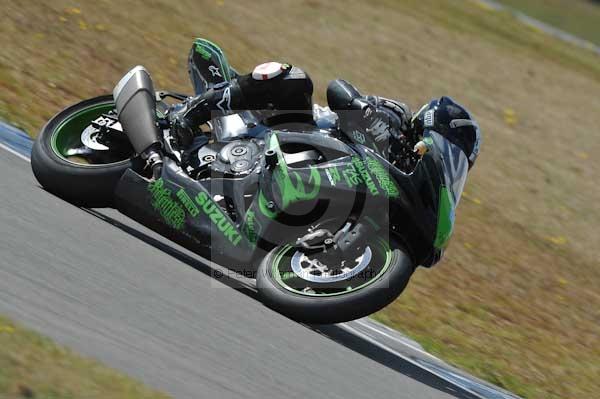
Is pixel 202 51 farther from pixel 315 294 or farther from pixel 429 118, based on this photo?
pixel 315 294

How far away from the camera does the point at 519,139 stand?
50.8 ft

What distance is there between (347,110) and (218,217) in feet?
3.15

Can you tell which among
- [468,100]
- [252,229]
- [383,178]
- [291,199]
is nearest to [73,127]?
[252,229]

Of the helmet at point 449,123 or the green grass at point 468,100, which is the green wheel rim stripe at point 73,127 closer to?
the green grass at point 468,100

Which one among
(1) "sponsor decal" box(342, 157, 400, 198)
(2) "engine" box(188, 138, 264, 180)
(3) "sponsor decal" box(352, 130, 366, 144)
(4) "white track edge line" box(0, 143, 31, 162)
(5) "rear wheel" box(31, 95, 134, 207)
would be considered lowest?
(4) "white track edge line" box(0, 143, 31, 162)

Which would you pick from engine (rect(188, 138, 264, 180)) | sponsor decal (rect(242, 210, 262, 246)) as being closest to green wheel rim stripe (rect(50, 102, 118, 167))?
engine (rect(188, 138, 264, 180))

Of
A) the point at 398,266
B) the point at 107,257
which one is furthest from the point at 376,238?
the point at 107,257

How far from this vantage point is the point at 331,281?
5699mm

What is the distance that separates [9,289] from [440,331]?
401 cm

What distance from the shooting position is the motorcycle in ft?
18.9

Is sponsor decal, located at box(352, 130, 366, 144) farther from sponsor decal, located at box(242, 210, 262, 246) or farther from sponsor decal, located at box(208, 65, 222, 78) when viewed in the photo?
sponsor decal, located at box(208, 65, 222, 78)

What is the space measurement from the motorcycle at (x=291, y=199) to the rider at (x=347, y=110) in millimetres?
68

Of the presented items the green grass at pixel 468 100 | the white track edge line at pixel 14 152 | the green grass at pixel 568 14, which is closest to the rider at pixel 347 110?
the white track edge line at pixel 14 152

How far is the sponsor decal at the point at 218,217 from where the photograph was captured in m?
6.12
